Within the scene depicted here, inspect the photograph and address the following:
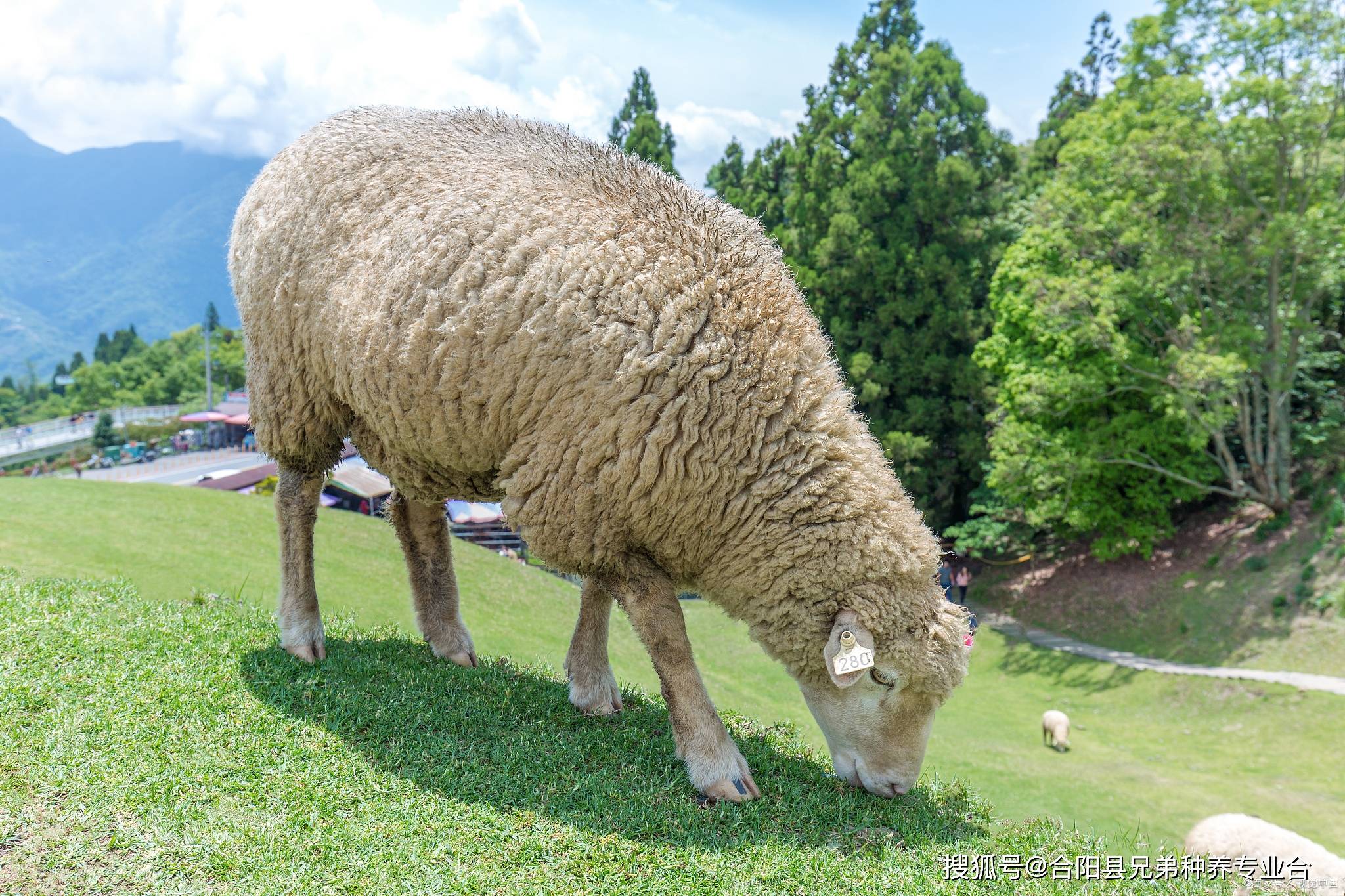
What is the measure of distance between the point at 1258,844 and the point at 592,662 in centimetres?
605

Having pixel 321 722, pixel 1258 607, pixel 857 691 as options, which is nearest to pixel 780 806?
pixel 857 691

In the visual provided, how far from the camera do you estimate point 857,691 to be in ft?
13.5

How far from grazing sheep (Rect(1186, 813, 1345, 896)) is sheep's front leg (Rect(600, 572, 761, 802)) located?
4.21 meters

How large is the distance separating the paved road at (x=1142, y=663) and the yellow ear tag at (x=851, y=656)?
14.1 m

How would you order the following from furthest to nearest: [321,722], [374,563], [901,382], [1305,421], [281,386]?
[901,382] < [1305,421] < [374,563] < [281,386] < [321,722]

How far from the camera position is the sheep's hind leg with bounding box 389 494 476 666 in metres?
5.61

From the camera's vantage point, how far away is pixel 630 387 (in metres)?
3.82

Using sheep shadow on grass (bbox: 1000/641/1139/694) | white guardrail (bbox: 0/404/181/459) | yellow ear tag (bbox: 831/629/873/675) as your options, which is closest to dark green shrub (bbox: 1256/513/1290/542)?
sheep shadow on grass (bbox: 1000/641/1139/694)

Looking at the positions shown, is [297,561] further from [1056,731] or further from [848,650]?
[1056,731]

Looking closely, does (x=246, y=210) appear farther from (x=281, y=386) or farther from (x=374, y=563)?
(x=374, y=563)

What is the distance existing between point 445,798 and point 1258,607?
18.8 m

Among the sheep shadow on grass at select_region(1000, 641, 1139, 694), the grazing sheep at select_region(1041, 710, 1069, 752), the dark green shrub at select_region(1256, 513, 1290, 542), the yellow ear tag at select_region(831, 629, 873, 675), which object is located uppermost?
the yellow ear tag at select_region(831, 629, 873, 675)

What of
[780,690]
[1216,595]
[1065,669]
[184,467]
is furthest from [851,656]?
[184,467]

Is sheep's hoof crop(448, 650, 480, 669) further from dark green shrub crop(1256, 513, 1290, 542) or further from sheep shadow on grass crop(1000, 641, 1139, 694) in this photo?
dark green shrub crop(1256, 513, 1290, 542)
